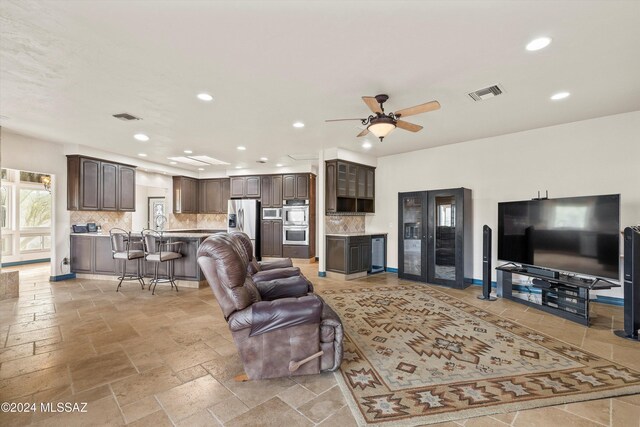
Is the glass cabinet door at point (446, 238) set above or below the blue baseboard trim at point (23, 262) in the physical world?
above

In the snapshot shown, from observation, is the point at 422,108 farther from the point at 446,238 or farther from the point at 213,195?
the point at 213,195

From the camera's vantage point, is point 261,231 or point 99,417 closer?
point 99,417

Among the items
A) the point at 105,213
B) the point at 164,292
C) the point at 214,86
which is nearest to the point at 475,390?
the point at 214,86

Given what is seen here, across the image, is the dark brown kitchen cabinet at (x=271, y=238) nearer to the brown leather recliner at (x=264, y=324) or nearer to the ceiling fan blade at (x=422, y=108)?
the ceiling fan blade at (x=422, y=108)

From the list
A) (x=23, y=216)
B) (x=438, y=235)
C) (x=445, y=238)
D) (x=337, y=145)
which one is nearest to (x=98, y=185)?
(x=23, y=216)

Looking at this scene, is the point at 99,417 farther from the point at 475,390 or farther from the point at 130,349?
the point at 475,390

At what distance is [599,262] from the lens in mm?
3385

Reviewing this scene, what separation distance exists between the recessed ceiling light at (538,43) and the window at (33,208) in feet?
34.7

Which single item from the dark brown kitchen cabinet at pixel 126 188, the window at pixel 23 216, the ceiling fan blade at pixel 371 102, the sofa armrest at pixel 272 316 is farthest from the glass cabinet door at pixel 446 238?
the window at pixel 23 216

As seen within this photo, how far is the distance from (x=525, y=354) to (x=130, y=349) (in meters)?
3.74

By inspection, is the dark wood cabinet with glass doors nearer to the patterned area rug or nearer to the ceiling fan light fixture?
the patterned area rug

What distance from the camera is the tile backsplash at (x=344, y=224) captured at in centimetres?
613

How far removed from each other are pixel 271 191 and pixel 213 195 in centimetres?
208

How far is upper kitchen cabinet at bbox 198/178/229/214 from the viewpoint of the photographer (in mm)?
8539
